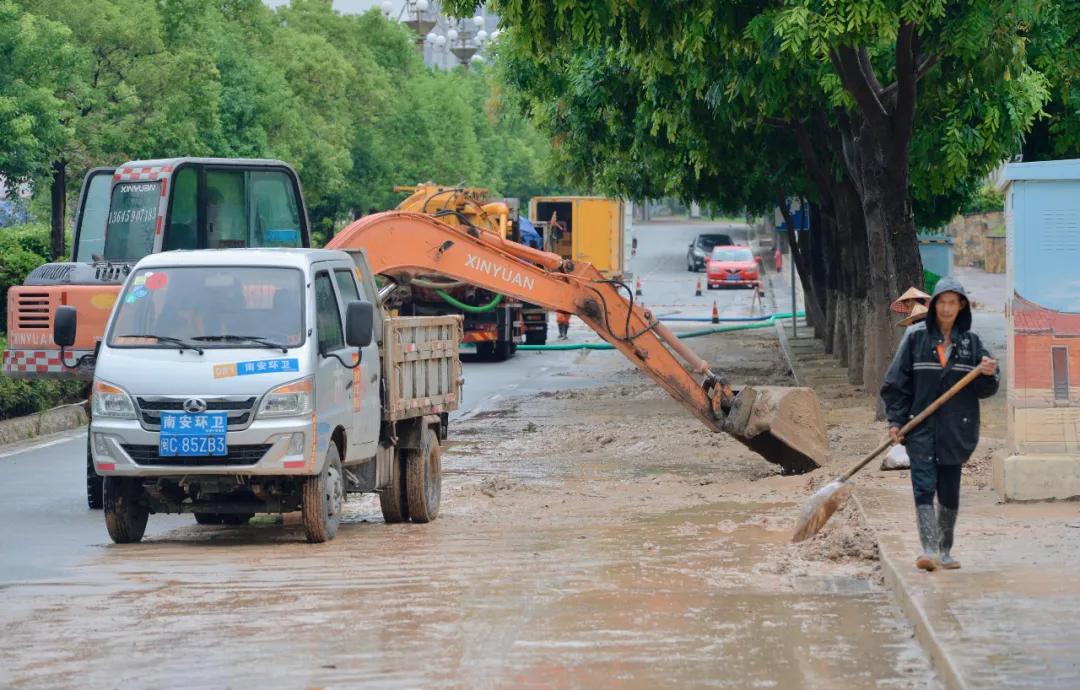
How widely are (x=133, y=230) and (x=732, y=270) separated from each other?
4939cm

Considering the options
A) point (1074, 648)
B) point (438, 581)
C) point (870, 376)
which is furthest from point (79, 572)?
point (870, 376)

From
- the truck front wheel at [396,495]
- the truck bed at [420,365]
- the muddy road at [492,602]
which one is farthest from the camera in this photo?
the truck front wheel at [396,495]

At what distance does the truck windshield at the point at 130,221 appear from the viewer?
57.9 feet

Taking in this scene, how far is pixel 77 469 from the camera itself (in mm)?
18047

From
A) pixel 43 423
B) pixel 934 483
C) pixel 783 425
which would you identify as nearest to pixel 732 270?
pixel 43 423

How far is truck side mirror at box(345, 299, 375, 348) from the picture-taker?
12.5m

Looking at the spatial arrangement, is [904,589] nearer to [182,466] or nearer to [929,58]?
[182,466]

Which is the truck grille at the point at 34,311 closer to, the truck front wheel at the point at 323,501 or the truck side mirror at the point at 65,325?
the truck side mirror at the point at 65,325

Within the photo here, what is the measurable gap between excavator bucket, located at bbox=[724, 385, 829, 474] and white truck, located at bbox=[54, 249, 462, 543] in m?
4.49

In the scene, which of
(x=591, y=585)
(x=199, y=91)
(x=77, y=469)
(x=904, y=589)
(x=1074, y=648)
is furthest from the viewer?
(x=199, y=91)

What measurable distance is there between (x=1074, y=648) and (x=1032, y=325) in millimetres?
5477

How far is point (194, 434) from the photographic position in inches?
468

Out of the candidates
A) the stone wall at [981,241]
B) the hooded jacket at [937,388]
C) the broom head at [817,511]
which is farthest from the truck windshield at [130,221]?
the stone wall at [981,241]

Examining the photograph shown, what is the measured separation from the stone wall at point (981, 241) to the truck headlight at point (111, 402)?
58649 mm
